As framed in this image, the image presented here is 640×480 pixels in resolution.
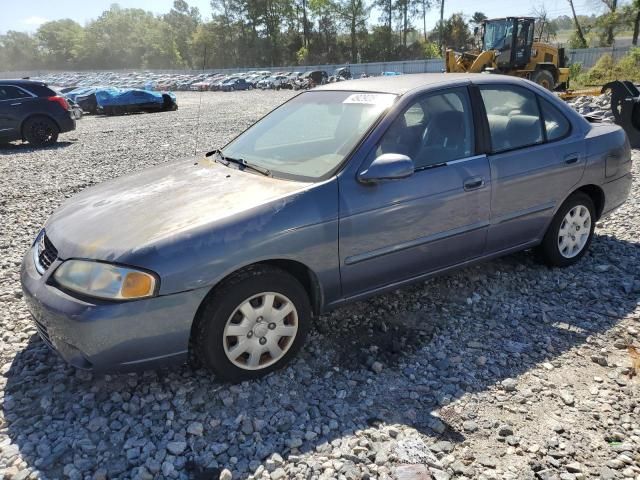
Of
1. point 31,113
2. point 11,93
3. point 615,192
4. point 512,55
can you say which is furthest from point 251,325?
point 512,55

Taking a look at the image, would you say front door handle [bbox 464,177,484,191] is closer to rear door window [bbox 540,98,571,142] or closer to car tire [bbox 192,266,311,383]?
rear door window [bbox 540,98,571,142]

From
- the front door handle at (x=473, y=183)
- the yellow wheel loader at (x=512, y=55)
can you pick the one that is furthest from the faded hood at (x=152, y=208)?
the yellow wheel loader at (x=512, y=55)

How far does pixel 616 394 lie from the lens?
2.78 metres

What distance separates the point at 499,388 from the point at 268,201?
1.67m

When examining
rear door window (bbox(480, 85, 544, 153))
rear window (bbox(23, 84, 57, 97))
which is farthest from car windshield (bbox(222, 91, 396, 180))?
rear window (bbox(23, 84, 57, 97))

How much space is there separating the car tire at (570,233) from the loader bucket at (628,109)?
5.48 metres

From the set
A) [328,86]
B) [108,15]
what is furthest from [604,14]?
[108,15]

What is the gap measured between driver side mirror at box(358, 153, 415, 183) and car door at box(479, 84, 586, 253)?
92 cm

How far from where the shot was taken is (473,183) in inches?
136

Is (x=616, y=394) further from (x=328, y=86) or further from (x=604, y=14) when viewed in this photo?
(x=604, y=14)

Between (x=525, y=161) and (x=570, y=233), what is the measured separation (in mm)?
935

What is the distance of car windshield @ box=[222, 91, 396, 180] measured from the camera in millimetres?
3180

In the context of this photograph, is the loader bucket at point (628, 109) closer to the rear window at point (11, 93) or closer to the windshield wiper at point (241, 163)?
the windshield wiper at point (241, 163)

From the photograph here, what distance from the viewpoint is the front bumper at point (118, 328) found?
2.47 metres
